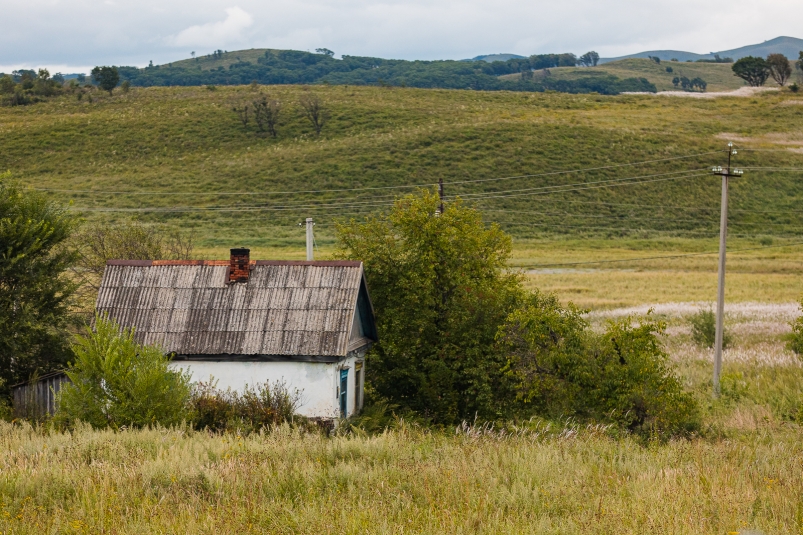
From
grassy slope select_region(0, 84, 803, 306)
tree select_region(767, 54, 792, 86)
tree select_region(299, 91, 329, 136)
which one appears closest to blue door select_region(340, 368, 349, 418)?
grassy slope select_region(0, 84, 803, 306)

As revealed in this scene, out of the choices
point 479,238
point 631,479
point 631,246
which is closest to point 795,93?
point 631,246

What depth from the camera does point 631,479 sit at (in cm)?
820

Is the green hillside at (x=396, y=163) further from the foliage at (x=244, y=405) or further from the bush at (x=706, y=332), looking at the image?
the foliage at (x=244, y=405)

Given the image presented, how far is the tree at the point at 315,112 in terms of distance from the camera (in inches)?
3728

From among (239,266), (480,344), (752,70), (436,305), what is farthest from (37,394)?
(752,70)

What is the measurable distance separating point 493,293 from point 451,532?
45.2 feet

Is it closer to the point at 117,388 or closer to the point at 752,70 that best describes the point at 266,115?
the point at 117,388

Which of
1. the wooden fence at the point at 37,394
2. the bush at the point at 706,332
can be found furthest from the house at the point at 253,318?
the bush at the point at 706,332

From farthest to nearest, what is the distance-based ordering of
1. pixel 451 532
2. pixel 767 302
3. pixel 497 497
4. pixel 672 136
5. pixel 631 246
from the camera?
pixel 672 136 → pixel 631 246 → pixel 767 302 → pixel 497 497 → pixel 451 532

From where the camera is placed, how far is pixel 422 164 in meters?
79.1

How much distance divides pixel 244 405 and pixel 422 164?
63400mm

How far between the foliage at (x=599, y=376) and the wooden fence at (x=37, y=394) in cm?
1079

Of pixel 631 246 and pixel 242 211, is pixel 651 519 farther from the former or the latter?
pixel 242 211

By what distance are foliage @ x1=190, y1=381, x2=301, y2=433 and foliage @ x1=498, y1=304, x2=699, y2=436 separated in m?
5.07
